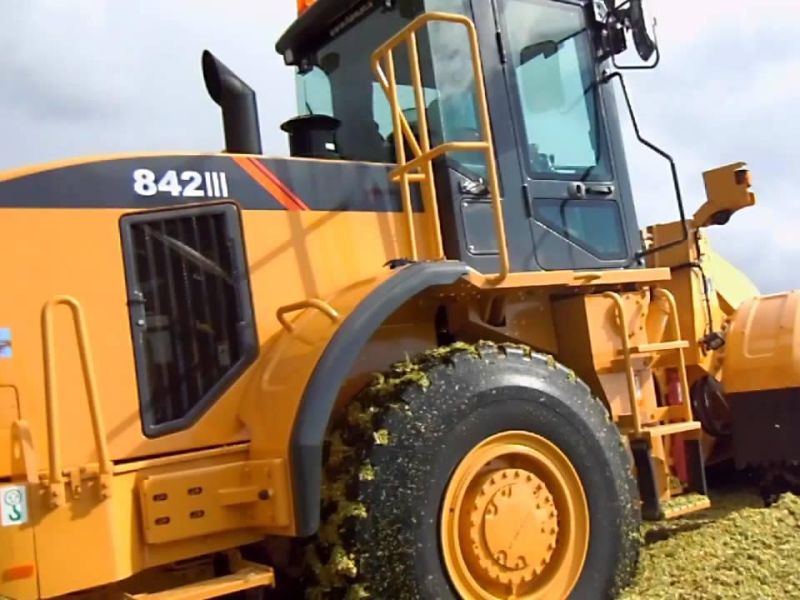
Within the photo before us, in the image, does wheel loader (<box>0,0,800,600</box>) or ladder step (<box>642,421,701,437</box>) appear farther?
ladder step (<box>642,421,701,437</box>)

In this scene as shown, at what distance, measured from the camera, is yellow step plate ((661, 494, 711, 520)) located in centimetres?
455

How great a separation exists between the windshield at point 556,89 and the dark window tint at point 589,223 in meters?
0.15

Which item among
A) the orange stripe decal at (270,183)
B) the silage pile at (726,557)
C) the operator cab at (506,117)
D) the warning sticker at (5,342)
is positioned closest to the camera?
the warning sticker at (5,342)

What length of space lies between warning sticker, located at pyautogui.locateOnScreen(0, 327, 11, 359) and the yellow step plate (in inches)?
115

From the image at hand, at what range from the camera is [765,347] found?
545 centimetres

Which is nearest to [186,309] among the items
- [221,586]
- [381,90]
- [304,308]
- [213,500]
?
[304,308]

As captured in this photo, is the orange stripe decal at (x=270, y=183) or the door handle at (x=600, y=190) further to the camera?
the door handle at (x=600, y=190)

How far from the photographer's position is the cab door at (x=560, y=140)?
4.62 metres

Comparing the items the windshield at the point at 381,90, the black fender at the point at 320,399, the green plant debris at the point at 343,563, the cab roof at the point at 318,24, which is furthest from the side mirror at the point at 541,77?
the green plant debris at the point at 343,563

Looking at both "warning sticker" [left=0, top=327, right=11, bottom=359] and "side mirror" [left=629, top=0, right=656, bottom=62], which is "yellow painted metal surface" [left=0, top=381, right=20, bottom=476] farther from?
"side mirror" [left=629, top=0, right=656, bottom=62]

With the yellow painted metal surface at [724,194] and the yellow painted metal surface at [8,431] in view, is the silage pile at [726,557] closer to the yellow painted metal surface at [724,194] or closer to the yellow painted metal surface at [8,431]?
the yellow painted metal surface at [724,194]

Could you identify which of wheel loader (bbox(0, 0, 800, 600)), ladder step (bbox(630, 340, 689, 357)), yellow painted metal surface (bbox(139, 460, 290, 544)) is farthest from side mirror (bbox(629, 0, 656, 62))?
yellow painted metal surface (bbox(139, 460, 290, 544))

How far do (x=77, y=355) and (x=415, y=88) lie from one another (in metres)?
1.72

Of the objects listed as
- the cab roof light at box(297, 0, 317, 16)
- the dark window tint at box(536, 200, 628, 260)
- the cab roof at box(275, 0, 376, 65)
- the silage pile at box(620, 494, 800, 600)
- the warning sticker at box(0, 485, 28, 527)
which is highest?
the cab roof light at box(297, 0, 317, 16)
